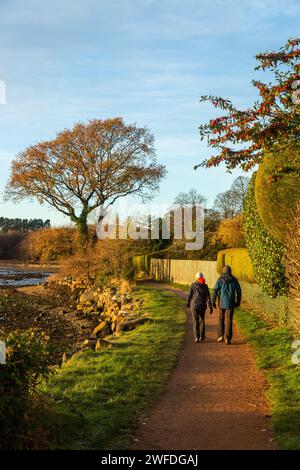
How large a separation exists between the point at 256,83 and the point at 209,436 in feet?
33.7

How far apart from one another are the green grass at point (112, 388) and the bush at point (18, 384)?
57cm

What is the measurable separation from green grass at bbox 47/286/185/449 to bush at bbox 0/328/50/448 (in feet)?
1.88

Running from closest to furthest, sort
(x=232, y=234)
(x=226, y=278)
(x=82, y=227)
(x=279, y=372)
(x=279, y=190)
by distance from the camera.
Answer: (x=279, y=372)
(x=226, y=278)
(x=279, y=190)
(x=232, y=234)
(x=82, y=227)

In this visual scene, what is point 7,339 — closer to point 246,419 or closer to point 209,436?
point 209,436

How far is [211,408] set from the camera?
8.17 m

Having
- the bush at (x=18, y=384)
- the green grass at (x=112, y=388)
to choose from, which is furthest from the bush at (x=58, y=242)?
the bush at (x=18, y=384)

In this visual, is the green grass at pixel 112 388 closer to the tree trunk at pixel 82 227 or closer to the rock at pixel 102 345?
the rock at pixel 102 345

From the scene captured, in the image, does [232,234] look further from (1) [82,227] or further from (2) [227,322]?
(2) [227,322]

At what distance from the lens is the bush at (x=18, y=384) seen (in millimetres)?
5773

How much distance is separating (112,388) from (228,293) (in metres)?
4.94

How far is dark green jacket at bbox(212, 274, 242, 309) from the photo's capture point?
43.4 feet

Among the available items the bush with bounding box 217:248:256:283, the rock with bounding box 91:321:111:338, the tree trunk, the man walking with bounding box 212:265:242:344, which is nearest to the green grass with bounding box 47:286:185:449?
the man walking with bounding box 212:265:242:344

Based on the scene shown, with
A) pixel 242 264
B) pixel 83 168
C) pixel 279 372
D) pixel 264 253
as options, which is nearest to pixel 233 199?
pixel 83 168

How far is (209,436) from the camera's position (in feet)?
22.6
